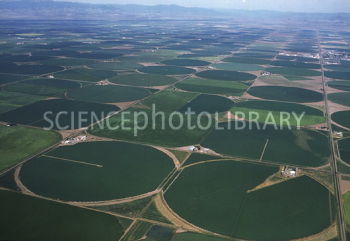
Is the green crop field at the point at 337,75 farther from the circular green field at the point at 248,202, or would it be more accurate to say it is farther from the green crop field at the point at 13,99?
the green crop field at the point at 13,99

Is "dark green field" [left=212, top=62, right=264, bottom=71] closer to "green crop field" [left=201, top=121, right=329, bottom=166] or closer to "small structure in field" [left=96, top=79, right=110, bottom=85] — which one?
"small structure in field" [left=96, top=79, right=110, bottom=85]

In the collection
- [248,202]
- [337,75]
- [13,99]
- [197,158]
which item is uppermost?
[337,75]

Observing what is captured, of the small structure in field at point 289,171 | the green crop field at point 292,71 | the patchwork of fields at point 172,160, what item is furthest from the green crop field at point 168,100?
the green crop field at point 292,71

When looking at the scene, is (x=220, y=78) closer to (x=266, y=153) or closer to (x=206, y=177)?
(x=266, y=153)

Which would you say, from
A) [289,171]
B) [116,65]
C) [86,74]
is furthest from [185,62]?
[289,171]

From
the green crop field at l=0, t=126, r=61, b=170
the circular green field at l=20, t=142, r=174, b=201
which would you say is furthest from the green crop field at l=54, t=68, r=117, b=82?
the circular green field at l=20, t=142, r=174, b=201

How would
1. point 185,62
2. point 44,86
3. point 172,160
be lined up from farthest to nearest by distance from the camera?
1. point 185,62
2. point 44,86
3. point 172,160

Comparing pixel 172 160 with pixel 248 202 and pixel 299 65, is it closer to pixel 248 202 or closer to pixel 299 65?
pixel 248 202

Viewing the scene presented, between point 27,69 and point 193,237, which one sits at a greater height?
point 27,69
